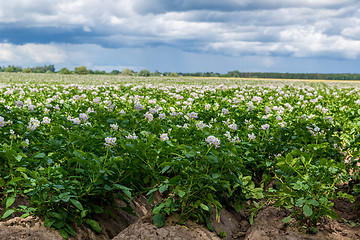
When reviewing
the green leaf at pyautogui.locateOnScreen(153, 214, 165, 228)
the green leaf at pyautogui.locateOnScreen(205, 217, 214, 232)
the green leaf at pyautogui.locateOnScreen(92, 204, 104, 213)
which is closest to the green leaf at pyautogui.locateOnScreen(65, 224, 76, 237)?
the green leaf at pyautogui.locateOnScreen(92, 204, 104, 213)

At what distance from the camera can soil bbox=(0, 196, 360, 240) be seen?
306cm

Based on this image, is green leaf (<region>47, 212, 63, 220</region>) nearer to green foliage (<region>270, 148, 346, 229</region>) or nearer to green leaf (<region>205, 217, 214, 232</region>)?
green leaf (<region>205, 217, 214, 232</region>)

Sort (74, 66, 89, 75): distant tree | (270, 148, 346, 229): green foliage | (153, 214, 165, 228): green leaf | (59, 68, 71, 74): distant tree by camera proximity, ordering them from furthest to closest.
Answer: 1. (74, 66, 89, 75): distant tree
2. (59, 68, 71, 74): distant tree
3. (270, 148, 346, 229): green foliage
4. (153, 214, 165, 228): green leaf

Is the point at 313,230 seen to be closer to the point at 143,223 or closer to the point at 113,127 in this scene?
the point at 143,223

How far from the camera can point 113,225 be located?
3.67 meters

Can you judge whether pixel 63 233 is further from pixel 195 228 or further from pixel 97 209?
pixel 195 228

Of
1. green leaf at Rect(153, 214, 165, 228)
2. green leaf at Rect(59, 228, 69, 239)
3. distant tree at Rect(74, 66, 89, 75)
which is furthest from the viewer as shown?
distant tree at Rect(74, 66, 89, 75)

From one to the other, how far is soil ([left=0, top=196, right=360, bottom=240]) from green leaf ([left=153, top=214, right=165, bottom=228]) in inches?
1.7

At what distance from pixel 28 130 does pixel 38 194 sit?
1.89 metres

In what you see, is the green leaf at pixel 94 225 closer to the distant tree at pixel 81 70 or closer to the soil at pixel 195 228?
the soil at pixel 195 228

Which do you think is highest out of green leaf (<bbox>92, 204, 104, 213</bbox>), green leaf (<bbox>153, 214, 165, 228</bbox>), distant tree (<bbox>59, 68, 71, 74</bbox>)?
distant tree (<bbox>59, 68, 71, 74</bbox>)

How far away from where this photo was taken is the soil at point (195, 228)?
10.0 ft

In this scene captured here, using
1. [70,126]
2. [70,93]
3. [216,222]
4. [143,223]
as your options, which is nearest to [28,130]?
[70,126]

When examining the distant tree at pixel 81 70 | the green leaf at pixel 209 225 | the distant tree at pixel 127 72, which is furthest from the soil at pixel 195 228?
the distant tree at pixel 81 70
